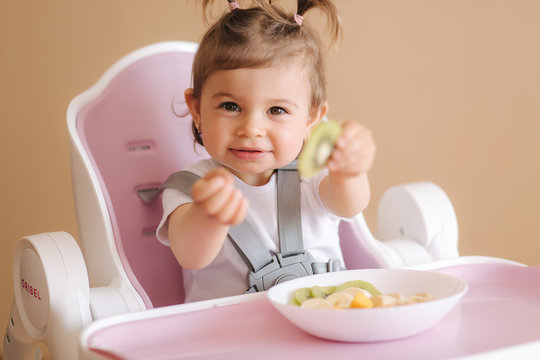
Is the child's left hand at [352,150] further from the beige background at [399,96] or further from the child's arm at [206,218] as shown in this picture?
the beige background at [399,96]

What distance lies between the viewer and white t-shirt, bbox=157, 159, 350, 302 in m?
0.90

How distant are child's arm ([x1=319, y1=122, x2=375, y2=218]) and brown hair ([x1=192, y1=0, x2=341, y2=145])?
5.0 inches

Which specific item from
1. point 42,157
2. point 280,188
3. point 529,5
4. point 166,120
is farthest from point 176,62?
point 529,5

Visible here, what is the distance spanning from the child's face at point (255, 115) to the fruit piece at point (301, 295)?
0.20m

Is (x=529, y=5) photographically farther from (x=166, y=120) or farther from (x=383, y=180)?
(x=166, y=120)

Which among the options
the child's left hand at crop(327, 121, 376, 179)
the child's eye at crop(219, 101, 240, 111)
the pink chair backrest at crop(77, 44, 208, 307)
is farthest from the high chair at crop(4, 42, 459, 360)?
the child's left hand at crop(327, 121, 376, 179)

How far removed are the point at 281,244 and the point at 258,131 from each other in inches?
6.4

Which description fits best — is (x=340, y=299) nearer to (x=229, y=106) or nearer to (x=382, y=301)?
(x=382, y=301)

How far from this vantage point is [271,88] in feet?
2.75

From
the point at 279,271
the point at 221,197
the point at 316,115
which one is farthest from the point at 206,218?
the point at 316,115

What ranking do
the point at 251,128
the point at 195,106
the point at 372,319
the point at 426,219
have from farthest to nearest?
the point at 426,219
the point at 195,106
the point at 251,128
the point at 372,319

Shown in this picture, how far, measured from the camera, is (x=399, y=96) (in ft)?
5.63

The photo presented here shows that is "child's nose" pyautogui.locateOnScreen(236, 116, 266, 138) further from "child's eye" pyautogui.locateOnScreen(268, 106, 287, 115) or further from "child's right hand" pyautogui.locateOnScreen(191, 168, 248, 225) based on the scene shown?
"child's right hand" pyautogui.locateOnScreen(191, 168, 248, 225)

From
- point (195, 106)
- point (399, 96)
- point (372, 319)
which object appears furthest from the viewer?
point (399, 96)
